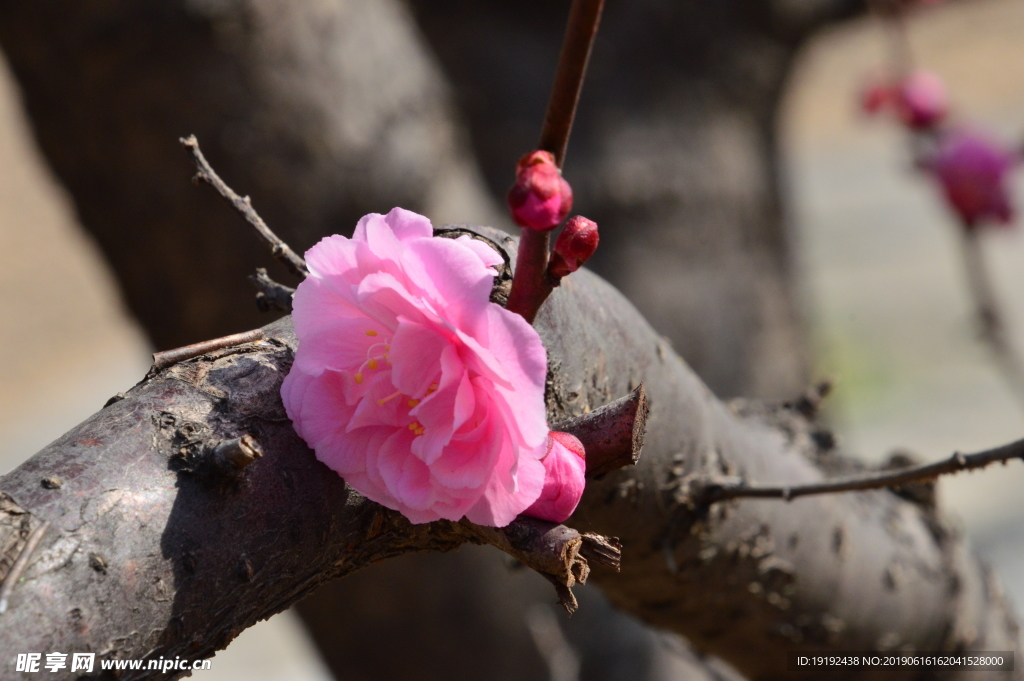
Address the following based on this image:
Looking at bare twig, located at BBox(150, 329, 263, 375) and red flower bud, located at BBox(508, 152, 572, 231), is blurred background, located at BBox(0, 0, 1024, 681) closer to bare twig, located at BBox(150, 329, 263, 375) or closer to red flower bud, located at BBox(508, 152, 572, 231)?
bare twig, located at BBox(150, 329, 263, 375)

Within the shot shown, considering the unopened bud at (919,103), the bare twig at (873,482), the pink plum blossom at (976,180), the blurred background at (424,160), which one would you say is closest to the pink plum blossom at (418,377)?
the bare twig at (873,482)

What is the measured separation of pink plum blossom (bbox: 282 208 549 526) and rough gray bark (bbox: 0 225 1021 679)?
0.05 m

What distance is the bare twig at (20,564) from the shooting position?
333 millimetres

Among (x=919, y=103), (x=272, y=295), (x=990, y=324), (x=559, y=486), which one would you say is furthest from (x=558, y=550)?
(x=919, y=103)

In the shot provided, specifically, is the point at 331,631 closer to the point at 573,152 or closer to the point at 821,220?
the point at 573,152

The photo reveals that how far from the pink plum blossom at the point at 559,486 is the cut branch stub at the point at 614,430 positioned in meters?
0.02

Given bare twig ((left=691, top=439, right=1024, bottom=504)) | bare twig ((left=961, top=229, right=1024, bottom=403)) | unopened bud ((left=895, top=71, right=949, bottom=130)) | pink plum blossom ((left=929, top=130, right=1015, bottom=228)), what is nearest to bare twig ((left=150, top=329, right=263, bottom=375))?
bare twig ((left=691, top=439, right=1024, bottom=504))

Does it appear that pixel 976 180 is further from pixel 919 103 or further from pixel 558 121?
pixel 558 121

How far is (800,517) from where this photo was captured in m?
0.74

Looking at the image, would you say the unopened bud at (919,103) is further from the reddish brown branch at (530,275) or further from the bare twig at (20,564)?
→ the bare twig at (20,564)

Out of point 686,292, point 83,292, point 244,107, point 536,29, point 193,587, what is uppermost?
point 83,292

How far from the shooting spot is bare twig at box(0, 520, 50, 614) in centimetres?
33

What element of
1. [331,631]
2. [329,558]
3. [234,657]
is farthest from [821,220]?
[329,558]

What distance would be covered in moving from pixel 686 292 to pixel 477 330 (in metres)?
1.13
